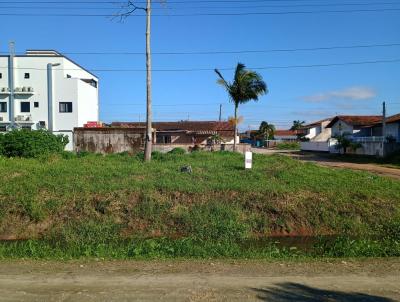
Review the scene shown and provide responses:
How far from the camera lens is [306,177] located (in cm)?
1828

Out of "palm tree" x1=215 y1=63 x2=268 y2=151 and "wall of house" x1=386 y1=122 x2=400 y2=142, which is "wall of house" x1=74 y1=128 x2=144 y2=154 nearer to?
"palm tree" x1=215 y1=63 x2=268 y2=151

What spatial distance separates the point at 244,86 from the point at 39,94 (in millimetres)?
34692

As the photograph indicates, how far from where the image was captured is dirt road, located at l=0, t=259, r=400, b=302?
616 centimetres

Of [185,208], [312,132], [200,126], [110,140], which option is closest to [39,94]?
[200,126]

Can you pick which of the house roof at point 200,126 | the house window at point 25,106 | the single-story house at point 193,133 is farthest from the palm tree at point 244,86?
the house window at point 25,106

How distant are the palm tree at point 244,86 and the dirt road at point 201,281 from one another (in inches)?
974

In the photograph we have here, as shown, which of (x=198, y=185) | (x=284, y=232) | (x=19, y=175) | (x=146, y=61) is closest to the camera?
(x=284, y=232)

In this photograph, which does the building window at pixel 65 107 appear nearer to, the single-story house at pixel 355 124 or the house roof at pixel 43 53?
the house roof at pixel 43 53

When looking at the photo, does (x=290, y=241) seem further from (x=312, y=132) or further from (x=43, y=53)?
(x=312, y=132)

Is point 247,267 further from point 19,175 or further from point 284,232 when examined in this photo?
point 19,175

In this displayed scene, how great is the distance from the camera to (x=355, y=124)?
64000 millimetres

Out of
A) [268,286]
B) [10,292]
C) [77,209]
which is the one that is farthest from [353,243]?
[77,209]

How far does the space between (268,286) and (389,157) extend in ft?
119

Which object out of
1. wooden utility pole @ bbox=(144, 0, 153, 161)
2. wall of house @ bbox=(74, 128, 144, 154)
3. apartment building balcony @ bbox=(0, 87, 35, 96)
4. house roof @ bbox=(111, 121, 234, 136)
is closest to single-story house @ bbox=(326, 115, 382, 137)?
house roof @ bbox=(111, 121, 234, 136)
